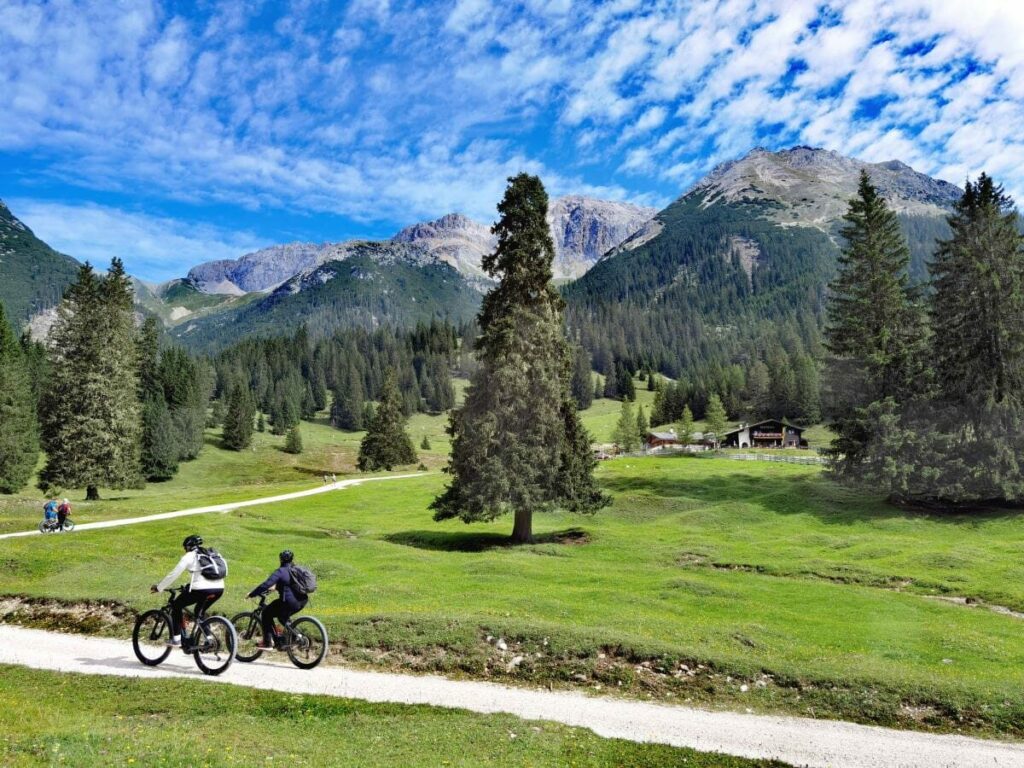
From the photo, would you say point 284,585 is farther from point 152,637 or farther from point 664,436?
point 664,436

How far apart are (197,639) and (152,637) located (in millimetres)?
1434

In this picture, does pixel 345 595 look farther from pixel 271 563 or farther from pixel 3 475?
pixel 3 475

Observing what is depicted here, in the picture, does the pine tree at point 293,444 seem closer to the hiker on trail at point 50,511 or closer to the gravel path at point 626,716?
the hiker on trail at point 50,511

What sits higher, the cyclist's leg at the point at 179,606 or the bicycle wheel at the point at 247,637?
the cyclist's leg at the point at 179,606

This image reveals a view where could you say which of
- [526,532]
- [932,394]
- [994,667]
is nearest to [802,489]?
[932,394]

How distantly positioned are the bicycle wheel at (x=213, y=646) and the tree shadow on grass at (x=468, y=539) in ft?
76.2

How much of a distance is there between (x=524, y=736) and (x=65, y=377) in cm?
5863

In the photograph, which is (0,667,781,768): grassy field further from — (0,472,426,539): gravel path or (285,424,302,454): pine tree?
(285,424,302,454): pine tree

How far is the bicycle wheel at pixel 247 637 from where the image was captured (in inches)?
656

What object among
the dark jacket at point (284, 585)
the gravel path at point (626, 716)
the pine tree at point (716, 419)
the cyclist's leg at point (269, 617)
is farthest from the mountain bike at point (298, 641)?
the pine tree at point (716, 419)

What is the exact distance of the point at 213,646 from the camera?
52.2 feet

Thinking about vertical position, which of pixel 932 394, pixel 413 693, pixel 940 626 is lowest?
pixel 940 626

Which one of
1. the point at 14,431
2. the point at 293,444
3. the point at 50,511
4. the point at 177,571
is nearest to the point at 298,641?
the point at 177,571

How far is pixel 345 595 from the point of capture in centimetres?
2444
